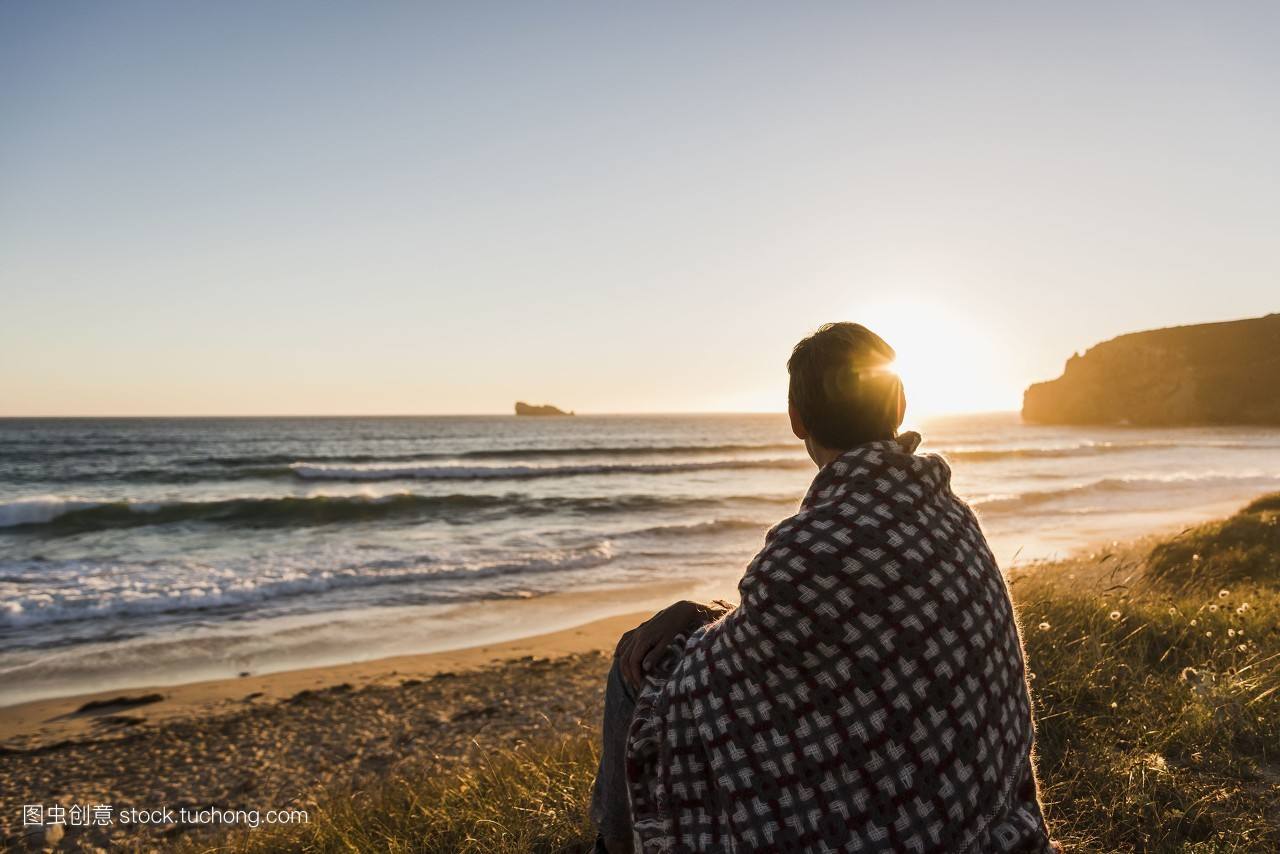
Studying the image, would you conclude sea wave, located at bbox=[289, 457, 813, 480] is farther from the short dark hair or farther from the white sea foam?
the short dark hair

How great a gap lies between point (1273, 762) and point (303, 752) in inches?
249

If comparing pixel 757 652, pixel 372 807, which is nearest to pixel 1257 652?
pixel 757 652

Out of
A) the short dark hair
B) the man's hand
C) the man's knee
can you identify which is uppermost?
the short dark hair

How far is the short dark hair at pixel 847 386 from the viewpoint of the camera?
1744 millimetres

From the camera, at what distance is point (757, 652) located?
5.43 feet

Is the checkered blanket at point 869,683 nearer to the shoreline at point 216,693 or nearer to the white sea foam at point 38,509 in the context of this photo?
the shoreline at point 216,693

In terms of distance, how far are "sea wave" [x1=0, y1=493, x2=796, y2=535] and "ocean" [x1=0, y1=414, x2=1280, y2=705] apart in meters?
0.13

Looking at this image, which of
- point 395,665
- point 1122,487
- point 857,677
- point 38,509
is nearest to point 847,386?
point 857,677

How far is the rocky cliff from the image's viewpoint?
64125 millimetres

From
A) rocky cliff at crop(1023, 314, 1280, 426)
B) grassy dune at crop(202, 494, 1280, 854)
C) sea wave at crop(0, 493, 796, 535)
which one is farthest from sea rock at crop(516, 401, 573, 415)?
grassy dune at crop(202, 494, 1280, 854)

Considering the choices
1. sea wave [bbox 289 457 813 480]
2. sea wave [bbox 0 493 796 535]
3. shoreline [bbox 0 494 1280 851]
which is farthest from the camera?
sea wave [bbox 289 457 813 480]

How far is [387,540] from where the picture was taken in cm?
1545

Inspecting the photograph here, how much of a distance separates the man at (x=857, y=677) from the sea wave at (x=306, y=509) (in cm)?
1789

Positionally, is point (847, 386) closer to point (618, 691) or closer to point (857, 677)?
point (857, 677)
